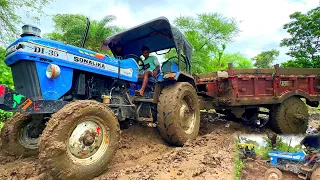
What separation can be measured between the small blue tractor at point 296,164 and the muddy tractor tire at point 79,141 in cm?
204

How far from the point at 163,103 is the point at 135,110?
19.9 inches

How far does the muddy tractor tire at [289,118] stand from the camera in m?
6.26

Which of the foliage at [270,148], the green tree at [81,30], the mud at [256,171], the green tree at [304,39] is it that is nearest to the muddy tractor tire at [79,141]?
the mud at [256,171]

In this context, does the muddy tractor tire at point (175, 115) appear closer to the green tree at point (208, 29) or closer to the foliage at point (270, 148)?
the foliage at point (270, 148)

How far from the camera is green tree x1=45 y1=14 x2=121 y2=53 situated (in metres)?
14.5

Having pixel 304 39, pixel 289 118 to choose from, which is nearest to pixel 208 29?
pixel 304 39

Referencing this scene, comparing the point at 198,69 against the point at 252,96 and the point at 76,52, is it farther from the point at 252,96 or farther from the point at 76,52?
the point at 76,52

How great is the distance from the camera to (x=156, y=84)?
15.9 ft

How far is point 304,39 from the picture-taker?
62.2ft

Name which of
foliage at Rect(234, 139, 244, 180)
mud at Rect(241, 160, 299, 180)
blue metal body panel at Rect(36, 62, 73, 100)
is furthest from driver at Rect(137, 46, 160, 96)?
mud at Rect(241, 160, 299, 180)

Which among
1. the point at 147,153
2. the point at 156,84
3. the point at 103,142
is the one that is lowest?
the point at 147,153

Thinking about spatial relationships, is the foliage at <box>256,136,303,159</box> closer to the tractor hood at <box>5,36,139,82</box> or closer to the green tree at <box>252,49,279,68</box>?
the tractor hood at <box>5,36,139,82</box>

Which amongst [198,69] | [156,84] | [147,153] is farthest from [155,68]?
[198,69]

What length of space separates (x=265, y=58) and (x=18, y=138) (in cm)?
4321
